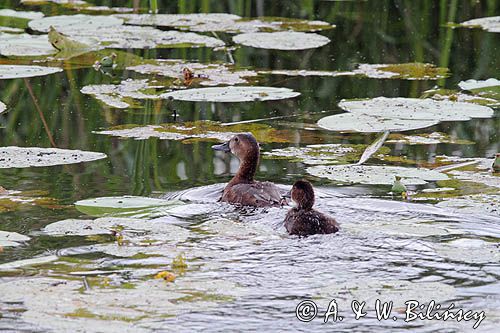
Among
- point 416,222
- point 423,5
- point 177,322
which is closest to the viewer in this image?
point 177,322

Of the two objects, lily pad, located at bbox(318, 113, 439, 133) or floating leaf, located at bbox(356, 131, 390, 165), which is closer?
floating leaf, located at bbox(356, 131, 390, 165)

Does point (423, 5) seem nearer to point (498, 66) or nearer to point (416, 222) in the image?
point (498, 66)

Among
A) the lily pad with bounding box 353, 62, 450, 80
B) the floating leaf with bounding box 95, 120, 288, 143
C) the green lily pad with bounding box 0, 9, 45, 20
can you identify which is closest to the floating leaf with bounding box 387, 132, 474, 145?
the floating leaf with bounding box 95, 120, 288, 143

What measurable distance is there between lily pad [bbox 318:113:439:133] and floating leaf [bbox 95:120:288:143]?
417 millimetres

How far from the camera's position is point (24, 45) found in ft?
42.8

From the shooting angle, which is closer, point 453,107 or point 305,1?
point 453,107

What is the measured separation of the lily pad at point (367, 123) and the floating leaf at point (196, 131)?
1.37 feet

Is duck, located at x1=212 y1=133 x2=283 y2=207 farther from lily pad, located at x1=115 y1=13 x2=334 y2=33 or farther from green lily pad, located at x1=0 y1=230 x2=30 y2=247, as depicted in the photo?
lily pad, located at x1=115 y1=13 x2=334 y2=33

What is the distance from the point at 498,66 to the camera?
41.6 feet

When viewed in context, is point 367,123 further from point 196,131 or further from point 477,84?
point 477,84

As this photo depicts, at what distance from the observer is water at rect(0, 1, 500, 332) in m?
5.29

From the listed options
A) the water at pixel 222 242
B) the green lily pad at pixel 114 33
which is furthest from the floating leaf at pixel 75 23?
the water at pixel 222 242

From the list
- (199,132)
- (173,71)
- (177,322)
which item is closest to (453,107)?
(199,132)

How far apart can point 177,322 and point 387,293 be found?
1.09 metres
